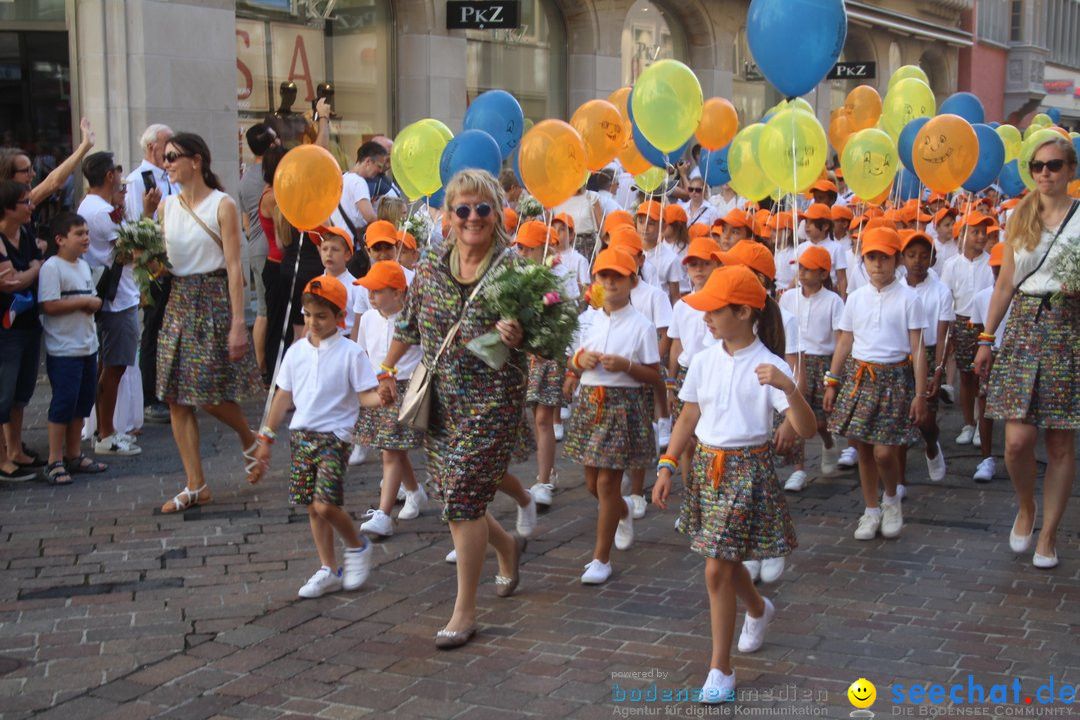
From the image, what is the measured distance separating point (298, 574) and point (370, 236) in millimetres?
2733

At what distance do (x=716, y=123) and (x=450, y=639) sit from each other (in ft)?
24.8

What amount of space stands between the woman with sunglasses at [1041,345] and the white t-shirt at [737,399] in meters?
1.97

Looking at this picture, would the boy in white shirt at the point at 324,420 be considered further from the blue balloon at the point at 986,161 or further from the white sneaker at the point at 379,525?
the blue balloon at the point at 986,161

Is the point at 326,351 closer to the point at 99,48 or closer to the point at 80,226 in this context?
the point at 80,226

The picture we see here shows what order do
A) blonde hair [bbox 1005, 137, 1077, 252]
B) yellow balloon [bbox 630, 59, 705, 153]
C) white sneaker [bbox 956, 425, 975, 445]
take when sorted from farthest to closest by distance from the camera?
white sneaker [bbox 956, 425, 975, 445]
yellow balloon [bbox 630, 59, 705, 153]
blonde hair [bbox 1005, 137, 1077, 252]

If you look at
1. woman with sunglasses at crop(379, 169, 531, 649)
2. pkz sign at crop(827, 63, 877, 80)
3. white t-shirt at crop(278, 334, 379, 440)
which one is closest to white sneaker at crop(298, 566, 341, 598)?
white t-shirt at crop(278, 334, 379, 440)

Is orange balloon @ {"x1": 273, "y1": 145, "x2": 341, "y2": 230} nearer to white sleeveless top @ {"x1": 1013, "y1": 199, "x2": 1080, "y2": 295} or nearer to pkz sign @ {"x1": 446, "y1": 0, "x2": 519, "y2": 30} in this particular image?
white sleeveless top @ {"x1": 1013, "y1": 199, "x2": 1080, "y2": 295}

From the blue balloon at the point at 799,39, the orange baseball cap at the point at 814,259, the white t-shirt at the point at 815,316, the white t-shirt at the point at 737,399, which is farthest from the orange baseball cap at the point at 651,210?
the white t-shirt at the point at 737,399

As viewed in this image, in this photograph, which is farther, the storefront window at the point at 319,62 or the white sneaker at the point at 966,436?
the storefront window at the point at 319,62

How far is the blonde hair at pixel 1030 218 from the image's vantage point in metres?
6.58

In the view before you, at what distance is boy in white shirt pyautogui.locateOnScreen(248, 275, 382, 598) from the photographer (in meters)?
6.09

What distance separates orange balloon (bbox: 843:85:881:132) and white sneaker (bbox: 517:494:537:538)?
927 centimetres

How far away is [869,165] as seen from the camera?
1030 centimetres

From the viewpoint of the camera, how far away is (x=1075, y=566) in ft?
21.7
